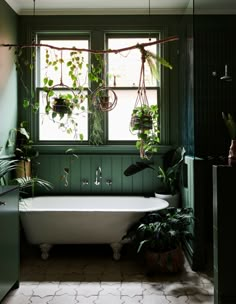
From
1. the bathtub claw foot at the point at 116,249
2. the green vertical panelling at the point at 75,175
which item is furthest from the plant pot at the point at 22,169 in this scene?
the bathtub claw foot at the point at 116,249

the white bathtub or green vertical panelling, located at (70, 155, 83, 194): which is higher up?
green vertical panelling, located at (70, 155, 83, 194)

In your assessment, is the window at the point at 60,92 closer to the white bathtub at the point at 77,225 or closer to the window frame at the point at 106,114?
the window frame at the point at 106,114

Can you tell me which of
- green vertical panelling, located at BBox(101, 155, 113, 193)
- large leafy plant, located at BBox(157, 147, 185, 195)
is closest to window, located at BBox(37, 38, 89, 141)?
green vertical panelling, located at BBox(101, 155, 113, 193)

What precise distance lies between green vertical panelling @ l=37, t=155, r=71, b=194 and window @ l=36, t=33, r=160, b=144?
24 centimetres

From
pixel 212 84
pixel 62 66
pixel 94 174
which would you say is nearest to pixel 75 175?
pixel 94 174

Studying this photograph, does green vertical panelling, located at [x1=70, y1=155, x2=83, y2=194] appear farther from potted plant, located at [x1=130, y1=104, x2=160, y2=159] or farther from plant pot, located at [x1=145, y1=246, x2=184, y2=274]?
plant pot, located at [x1=145, y1=246, x2=184, y2=274]

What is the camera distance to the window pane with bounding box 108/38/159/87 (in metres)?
3.66

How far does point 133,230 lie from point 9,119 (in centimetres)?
183

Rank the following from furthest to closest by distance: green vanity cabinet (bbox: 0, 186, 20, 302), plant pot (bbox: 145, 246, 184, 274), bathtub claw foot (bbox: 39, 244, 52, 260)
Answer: bathtub claw foot (bbox: 39, 244, 52, 260), plant pot (bbox: 145, 246, 184, 274), green vanity cabinet (bbox: 0, 186, 20, 302)

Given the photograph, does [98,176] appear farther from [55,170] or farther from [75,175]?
[55,170]

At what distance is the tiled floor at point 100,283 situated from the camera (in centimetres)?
231

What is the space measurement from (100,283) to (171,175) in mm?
1392

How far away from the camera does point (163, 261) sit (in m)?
2.67

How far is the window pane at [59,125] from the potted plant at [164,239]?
144cm
